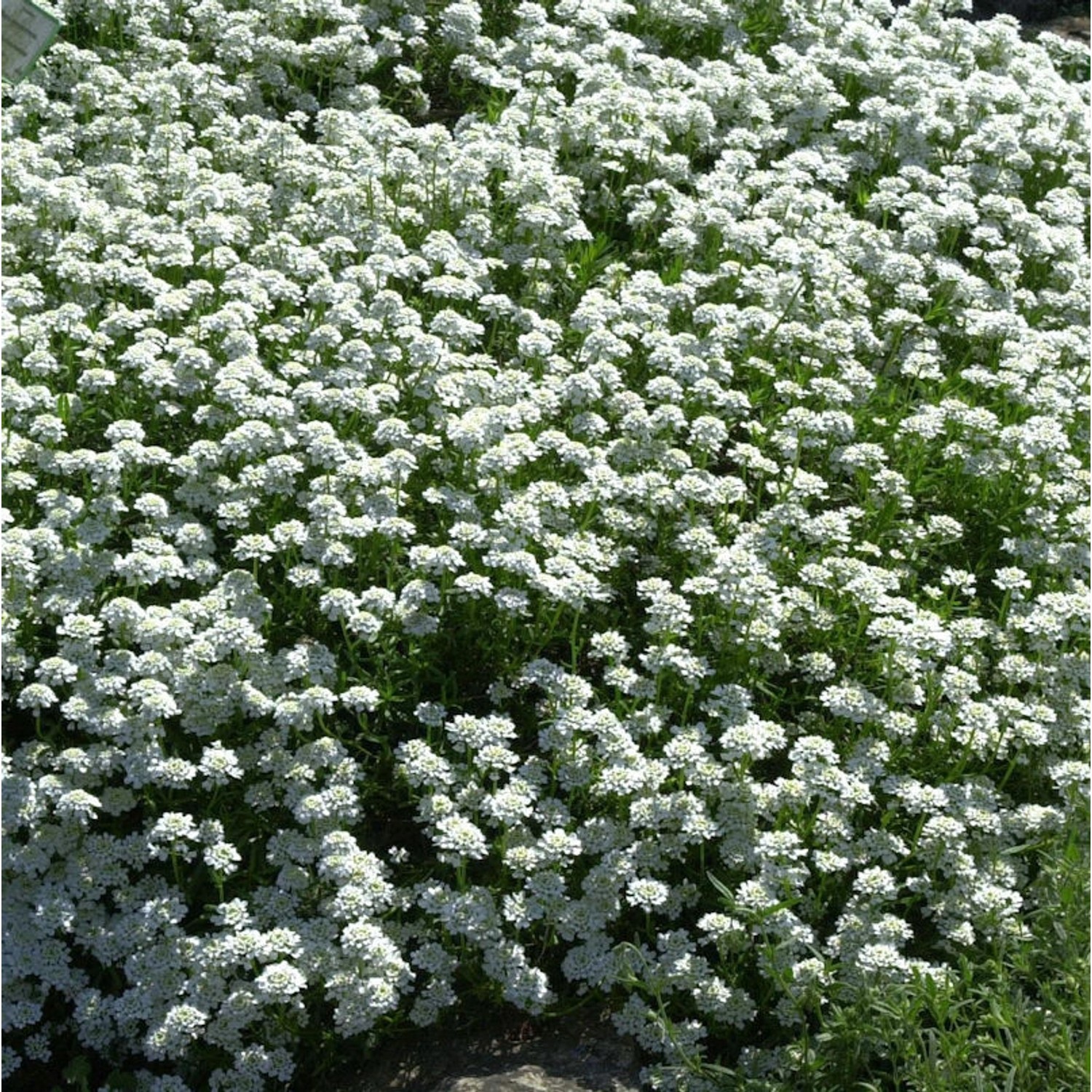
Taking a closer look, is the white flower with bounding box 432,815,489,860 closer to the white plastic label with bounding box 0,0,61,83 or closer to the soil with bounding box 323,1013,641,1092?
the soil with bounding box 323,1013,641,1092

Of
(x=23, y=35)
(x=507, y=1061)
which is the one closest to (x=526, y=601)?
(x=507, y=1061)

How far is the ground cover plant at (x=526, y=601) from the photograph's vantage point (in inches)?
177

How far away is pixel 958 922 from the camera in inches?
182

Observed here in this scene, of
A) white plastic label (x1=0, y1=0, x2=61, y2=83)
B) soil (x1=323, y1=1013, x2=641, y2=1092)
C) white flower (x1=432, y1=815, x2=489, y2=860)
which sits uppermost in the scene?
white plastic label (x1=0, y1=0, x2=61, y2=83)

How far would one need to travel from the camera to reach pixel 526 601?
195 inches

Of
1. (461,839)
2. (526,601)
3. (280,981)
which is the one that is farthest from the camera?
(526,601)

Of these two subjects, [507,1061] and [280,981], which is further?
[507,1061]

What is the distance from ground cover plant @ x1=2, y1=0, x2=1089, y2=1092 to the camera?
4.50 meters

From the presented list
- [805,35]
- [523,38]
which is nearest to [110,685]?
[523,38]

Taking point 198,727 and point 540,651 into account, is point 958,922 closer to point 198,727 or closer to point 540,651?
point 540,651

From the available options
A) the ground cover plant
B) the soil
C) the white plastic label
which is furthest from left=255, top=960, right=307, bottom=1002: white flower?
the white plastic label

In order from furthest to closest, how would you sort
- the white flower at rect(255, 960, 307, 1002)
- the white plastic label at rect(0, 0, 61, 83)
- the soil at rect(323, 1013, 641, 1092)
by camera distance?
1. the white plastic label at rect(0, 0, 61, 83)
2. the soil at rect(323, 1013, 641, 1092)
3. the white flower at rect(255, 960, 307, 1002)

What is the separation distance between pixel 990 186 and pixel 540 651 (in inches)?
142

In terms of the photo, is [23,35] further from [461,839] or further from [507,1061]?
[507,1061]
